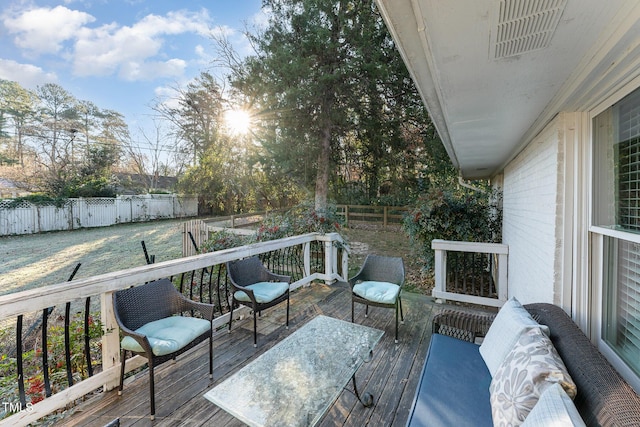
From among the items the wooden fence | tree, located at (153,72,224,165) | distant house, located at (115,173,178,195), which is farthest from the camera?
distant house, located at (115,173,178,195)

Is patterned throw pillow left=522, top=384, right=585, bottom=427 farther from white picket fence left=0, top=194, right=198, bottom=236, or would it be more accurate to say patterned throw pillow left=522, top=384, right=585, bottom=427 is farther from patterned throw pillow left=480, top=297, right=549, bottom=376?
white picket fence left=0, top=194, right=198, bottom=236

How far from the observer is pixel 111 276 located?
2.08 m

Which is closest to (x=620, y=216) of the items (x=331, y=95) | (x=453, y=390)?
(x=453, y=390)

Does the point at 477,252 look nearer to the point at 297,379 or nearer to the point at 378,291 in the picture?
the point at 378,291

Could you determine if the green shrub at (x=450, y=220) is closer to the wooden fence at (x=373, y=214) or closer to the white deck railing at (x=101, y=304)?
the white deck railing at (x=101, y=304)

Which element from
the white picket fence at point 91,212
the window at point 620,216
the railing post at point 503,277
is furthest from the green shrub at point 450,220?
the white picket fence at point 91,212

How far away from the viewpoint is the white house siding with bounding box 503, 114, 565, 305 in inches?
72.1

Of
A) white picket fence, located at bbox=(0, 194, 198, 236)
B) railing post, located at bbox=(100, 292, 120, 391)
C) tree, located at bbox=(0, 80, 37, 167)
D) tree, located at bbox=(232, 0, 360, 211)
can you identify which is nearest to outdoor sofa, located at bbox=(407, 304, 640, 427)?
railing post, located at bbox=(100, 292, 120, 391)

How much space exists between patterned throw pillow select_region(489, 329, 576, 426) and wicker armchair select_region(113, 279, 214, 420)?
194 cm

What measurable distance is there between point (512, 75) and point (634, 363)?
143 cm

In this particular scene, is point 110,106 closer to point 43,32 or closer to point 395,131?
point 43,32

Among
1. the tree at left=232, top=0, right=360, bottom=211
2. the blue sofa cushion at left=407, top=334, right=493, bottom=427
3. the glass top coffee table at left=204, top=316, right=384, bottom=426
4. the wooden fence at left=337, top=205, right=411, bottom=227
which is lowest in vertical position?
the blue sofa cushion at left=407, top=334, right=493, bottom=427

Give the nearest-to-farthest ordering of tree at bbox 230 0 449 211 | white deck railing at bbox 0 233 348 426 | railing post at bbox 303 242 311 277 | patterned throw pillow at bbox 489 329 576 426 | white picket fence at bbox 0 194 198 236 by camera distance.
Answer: patterned throw pillow at bbox 489 329 576 426 < white deck railing at bbox 0 233 348 426 < railing post at bbox 303 242 311 277 < tree at bbox 230 0 449 211 < white picket fence at bbox 0 194 198 236

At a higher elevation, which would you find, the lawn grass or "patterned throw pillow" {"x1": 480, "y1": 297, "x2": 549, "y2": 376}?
"patterned throw pillow" {"x1": 480, "y1": 297, "x2": 549, "y2": 376}
